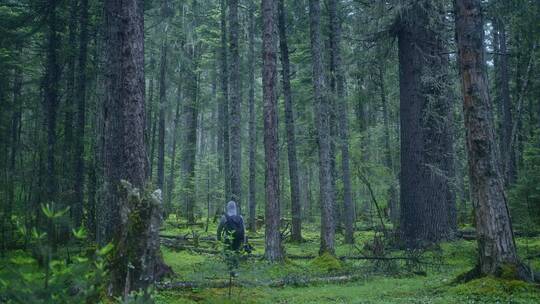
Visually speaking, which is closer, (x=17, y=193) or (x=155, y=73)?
(x=17, y=193)

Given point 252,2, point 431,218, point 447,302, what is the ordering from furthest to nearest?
point 252,2 → point 431,218 → point 447,302

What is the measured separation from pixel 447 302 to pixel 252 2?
2354 centimetres

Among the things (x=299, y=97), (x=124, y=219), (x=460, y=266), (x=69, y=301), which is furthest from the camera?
(x=299, y=97)

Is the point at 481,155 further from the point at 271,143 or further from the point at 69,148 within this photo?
the point at 69,148

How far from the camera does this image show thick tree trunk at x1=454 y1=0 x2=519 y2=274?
27.2ft

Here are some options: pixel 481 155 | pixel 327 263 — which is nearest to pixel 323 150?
pixel 327 263

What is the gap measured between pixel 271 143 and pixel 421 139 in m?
5.15

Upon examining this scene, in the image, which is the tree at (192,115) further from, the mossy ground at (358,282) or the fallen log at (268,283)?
the fallen log at (268,283)

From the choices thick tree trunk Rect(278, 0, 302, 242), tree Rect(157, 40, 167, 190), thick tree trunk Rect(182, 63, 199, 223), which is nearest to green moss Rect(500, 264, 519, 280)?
thick tree trunk Rect(278, 0, 302, 242)

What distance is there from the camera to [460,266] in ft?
42.2

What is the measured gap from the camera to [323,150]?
48.5 ft

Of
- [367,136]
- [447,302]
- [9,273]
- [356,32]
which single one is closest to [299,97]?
[367,136]

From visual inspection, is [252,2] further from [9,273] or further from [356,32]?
[9,273]

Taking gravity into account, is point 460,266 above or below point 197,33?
below
